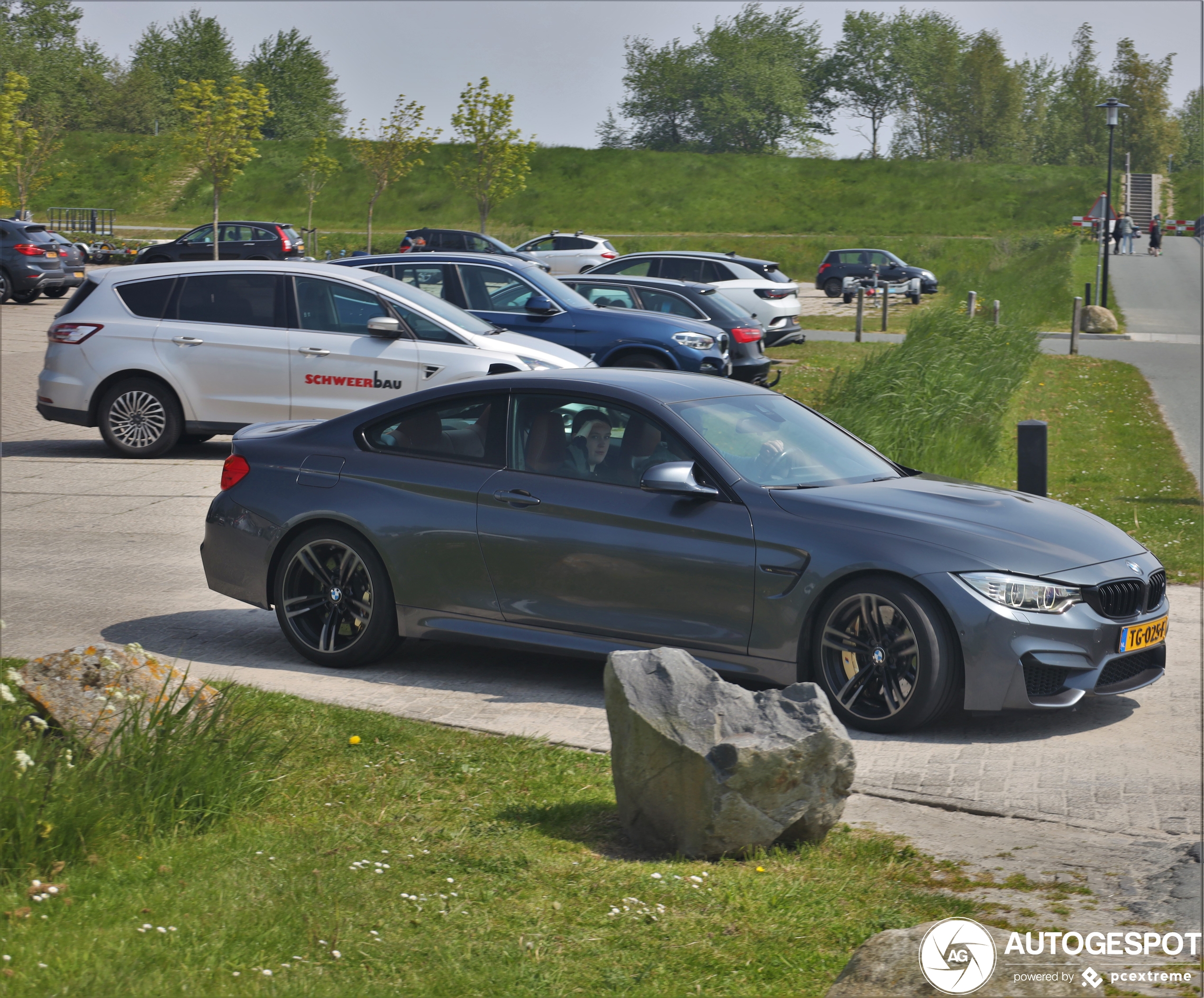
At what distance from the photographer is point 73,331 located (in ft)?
42.4

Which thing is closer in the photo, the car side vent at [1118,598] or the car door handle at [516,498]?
the car side vent at [1118,598]

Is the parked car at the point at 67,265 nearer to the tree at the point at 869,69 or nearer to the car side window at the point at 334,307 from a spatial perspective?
the car side window at the point at 334,307

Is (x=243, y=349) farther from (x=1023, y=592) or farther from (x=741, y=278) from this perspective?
(x=741, y=278)

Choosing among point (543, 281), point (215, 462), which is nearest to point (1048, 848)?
point (215, 462)

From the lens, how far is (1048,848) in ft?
15.0

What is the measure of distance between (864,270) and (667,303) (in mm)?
25320

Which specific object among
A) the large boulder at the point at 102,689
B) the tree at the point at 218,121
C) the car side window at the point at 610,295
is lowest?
the large boulder at the point at 102,689

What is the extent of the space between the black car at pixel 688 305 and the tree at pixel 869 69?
345 ft

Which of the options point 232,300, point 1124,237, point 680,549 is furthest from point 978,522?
point 1124,237

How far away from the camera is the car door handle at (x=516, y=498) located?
6.34 meters

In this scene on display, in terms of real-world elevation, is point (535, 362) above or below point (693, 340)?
below

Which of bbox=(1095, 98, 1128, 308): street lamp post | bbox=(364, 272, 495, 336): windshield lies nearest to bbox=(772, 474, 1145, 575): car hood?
bbox=(364, 272, 495, 336): windshield

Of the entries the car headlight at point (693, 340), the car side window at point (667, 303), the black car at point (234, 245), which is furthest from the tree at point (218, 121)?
the car headlight at point (693, 340)

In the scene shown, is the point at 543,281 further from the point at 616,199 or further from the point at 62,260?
the point at 616,199
